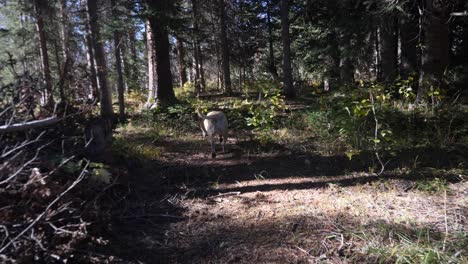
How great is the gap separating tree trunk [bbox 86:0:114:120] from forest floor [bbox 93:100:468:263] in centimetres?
264

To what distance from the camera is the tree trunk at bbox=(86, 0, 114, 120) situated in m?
7.32

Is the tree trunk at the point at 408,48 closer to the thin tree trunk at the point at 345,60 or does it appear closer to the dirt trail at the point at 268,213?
the thin tree trunk at the point at 345,60

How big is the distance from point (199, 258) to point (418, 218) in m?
2.40

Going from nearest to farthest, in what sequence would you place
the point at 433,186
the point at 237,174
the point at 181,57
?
the point at 433,186 < the point at 237,174 < the point at 181,57

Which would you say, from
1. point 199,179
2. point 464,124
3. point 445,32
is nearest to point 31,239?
point 199,179

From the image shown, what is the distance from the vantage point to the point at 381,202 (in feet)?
13.1

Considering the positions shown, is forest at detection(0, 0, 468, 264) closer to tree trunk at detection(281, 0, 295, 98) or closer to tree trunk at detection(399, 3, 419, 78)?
tree trunk at detection(399, 3, 419, 78)

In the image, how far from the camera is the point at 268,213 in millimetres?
3955

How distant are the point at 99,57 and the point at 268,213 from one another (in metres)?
5.89

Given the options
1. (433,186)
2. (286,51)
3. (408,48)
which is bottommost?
(433,186)

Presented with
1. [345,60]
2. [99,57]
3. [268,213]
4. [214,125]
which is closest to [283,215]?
[268,213]

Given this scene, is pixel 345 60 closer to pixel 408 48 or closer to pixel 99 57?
pixel 408 48

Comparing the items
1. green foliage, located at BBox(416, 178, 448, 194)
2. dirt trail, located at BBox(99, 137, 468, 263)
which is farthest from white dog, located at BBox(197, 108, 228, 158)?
green foliage, located at BBox(416, 178, 448, 194)

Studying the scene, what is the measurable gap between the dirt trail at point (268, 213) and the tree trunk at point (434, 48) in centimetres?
296
